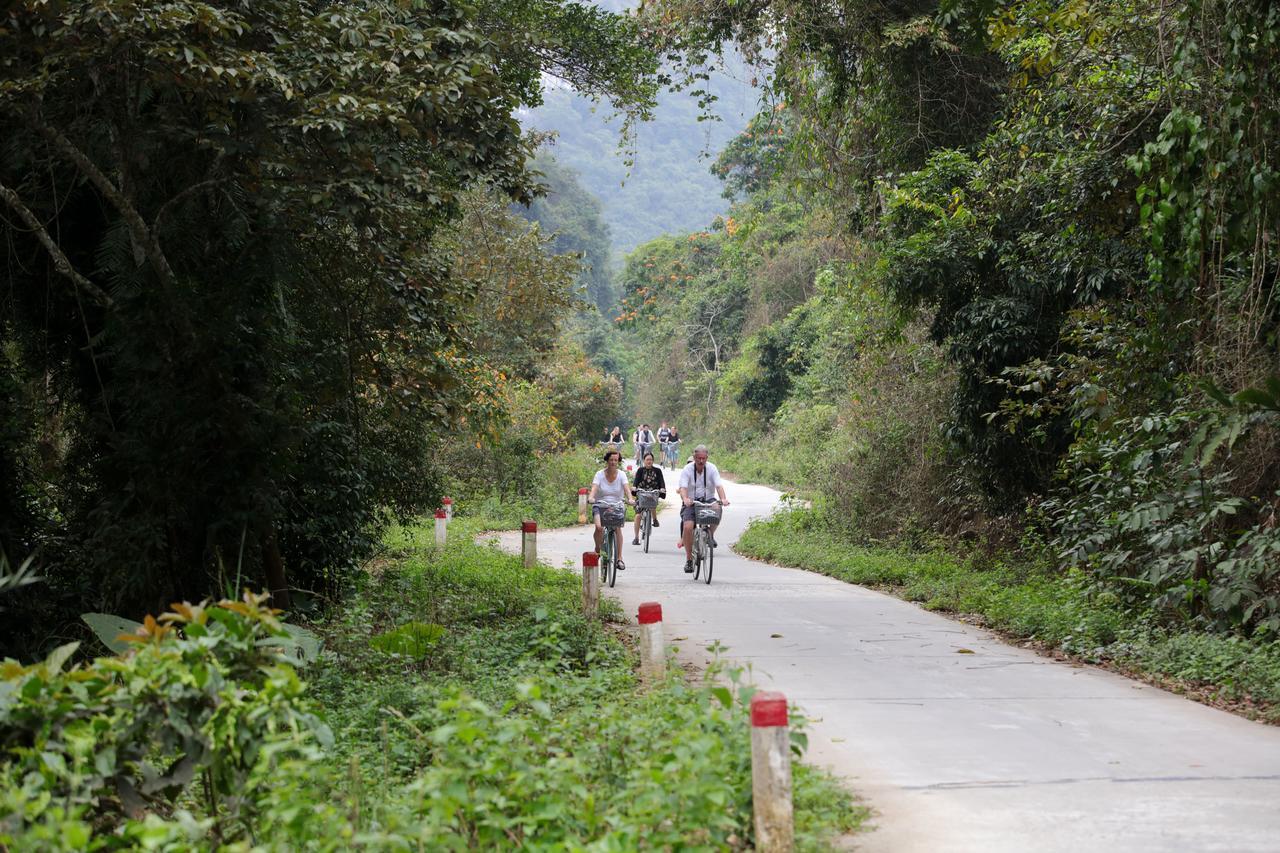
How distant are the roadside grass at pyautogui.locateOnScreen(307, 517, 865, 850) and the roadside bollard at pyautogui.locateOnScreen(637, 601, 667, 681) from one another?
153mm

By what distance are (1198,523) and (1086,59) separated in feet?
15.6

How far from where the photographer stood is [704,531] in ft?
56.3

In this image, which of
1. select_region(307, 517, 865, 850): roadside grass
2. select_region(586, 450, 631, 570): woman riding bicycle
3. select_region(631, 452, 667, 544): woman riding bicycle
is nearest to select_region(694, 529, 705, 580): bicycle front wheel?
select_region(586, 450, 631, 570): woman riding bicycle

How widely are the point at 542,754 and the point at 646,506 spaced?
14807mm

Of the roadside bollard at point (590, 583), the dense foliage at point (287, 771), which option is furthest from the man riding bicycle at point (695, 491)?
the dense foliage at point (287, 771)

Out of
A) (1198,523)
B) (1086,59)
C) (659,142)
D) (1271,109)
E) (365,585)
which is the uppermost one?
(659,142)

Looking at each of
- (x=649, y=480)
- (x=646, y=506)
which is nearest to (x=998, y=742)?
(x=649, y=480)

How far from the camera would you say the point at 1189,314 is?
11.4m

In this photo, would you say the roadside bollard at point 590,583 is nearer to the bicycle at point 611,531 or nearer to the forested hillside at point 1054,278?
the bicycle at point 611,531

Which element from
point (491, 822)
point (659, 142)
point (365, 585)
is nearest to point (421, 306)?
point (365, 585)

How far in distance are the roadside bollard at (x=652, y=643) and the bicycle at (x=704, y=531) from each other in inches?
340

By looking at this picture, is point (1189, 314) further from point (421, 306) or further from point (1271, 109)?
point (421, 306)

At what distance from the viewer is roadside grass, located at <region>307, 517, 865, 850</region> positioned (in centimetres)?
490

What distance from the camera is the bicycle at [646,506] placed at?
1994 cm
